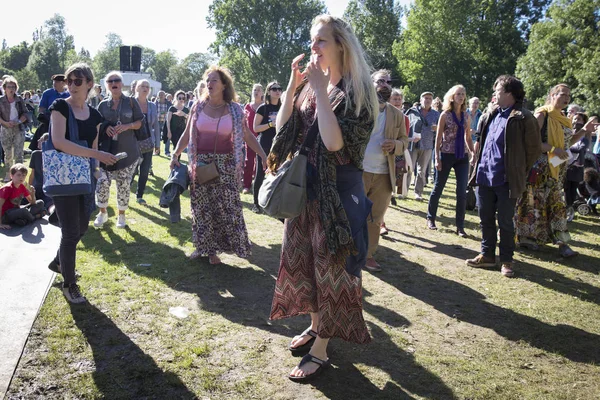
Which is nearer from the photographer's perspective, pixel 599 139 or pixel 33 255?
pixel 33 255

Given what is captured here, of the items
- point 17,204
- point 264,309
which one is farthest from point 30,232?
point 264,309

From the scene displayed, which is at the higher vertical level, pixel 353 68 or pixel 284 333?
pixel 353 68

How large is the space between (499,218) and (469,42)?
4435 cm

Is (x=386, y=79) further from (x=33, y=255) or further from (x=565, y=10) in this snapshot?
(x=565, y=10)

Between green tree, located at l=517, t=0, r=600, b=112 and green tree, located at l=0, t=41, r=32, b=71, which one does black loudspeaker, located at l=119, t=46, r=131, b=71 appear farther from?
green tree, located at l=0, t=41, r=32, b=71

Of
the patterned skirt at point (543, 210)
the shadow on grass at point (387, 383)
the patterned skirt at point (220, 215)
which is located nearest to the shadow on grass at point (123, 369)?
the shadow on grass at point (387, 383)

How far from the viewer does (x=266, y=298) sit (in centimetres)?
455

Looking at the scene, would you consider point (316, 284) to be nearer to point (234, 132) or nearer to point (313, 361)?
point (313, 361)

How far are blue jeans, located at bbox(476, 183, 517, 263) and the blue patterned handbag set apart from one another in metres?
4.26

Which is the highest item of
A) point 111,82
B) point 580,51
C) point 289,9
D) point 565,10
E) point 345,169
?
point 289,9

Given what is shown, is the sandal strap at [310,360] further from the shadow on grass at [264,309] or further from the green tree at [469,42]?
the green tree at [469,42]

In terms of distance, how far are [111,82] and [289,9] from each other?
5481 centimetres

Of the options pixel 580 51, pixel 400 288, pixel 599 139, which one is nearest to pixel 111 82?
pixel 400 288

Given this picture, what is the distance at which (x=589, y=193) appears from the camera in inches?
368
